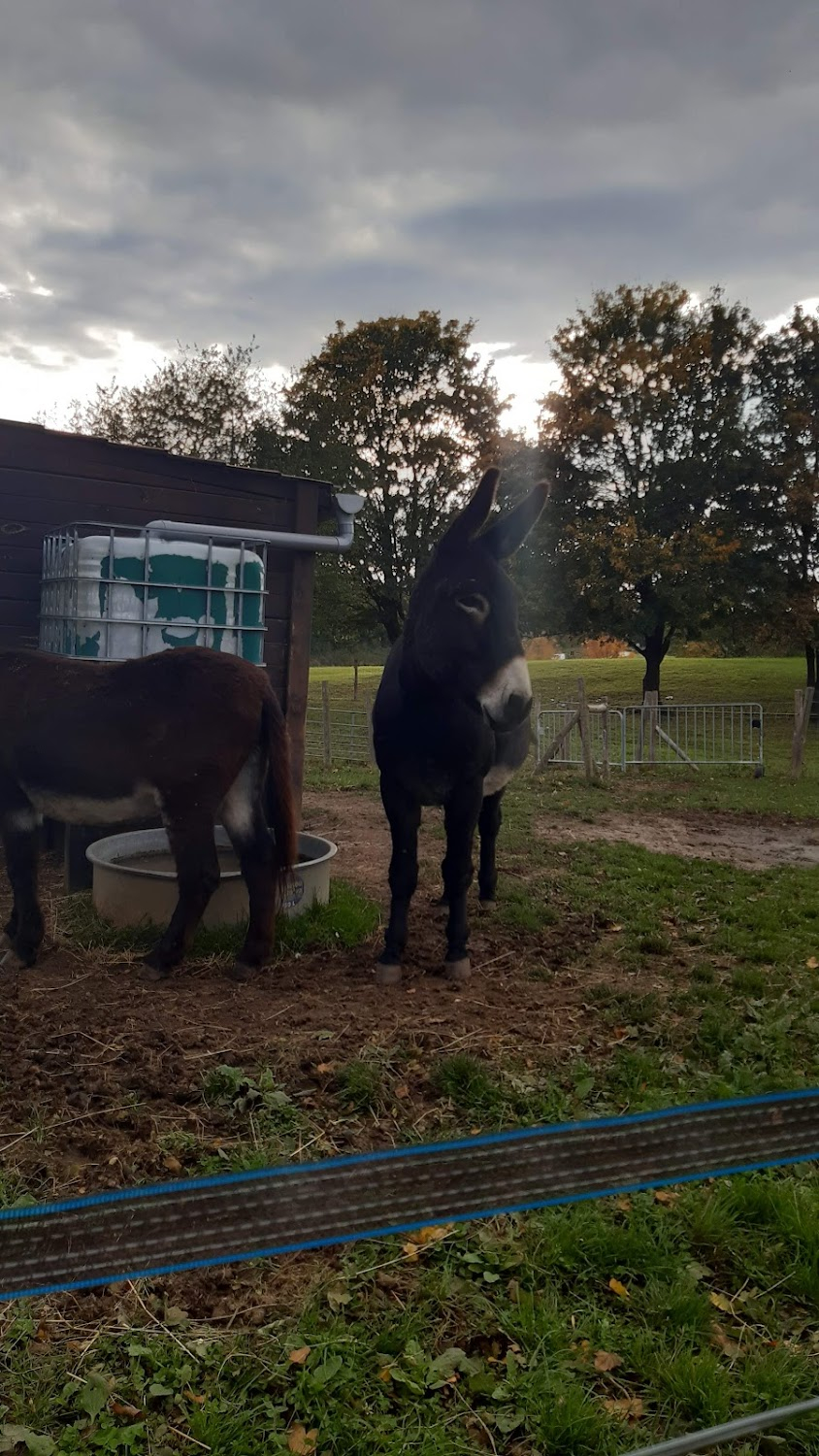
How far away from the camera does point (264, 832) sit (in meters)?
4.46

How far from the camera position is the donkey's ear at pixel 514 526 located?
4086mm

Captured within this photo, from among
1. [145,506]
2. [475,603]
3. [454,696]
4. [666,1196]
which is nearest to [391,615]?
[145,506]

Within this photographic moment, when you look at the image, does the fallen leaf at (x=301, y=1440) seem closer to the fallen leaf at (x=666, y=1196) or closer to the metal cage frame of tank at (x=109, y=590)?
the fallen leaf at (x=666, y=1196)

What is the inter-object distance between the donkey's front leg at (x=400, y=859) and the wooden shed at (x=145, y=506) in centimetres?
284

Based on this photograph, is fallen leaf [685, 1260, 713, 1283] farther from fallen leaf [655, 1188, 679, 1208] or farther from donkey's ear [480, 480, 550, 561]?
donkey's ear [480, 480, 550, 561]

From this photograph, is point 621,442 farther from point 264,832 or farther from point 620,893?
point 264,832

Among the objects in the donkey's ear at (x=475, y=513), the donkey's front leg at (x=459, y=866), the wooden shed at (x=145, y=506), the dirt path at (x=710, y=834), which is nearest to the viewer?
the donkey's ear at (x=475, y=513)

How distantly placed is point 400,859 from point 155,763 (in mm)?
1348

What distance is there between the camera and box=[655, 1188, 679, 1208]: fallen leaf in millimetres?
2572

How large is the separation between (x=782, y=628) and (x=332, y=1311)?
2558 cm

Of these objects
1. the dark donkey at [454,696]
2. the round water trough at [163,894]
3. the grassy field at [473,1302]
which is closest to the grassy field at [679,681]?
the round water trough at [163,894]

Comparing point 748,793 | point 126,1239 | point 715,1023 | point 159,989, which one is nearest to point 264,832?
point 159,989

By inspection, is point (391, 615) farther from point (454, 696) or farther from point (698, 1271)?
point (698, 1271)

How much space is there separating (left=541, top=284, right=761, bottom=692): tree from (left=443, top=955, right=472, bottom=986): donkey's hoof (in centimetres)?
2051
